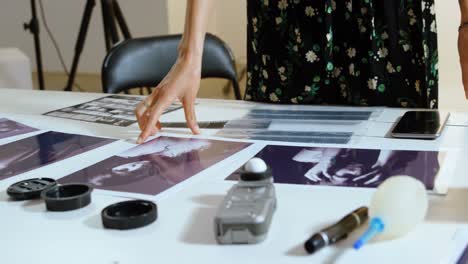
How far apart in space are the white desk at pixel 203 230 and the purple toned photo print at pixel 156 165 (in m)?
0.02

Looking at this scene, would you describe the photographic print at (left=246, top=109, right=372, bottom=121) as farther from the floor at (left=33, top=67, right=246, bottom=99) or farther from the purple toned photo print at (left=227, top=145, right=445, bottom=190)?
the floor at (left=33, top=67, right=246, bottom=99)

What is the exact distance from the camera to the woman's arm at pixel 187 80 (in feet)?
3.68

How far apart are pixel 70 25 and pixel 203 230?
10.8ft

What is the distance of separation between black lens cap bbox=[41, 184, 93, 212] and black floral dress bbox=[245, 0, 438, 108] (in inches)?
25.6

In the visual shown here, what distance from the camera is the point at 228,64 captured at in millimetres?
1778

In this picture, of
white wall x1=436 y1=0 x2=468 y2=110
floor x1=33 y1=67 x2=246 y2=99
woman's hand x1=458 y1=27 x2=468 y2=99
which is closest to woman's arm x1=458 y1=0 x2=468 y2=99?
woman's hand x1=458 y1=27 x2=468 y2=99

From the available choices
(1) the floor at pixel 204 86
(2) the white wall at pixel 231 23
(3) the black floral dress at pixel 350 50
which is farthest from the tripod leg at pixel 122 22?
(3) the black floral dress at pixel 350 50

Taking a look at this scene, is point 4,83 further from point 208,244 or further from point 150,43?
point 208,244

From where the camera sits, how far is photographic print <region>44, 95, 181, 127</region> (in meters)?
1.24

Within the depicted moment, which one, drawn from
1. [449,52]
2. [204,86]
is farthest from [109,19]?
[449,52]

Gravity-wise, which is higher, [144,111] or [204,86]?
[144,111]

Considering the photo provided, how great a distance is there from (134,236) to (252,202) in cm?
13

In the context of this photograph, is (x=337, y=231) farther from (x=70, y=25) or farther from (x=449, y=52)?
(x=70, y=25)

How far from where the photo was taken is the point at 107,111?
4.33ft
